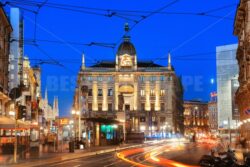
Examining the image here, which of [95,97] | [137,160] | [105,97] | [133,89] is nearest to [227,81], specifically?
[133,89]

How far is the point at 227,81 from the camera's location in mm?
99812

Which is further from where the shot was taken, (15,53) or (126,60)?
(126,60)

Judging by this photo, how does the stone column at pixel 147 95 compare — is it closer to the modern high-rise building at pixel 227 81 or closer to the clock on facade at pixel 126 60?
the clock on facade at pixel 126 60

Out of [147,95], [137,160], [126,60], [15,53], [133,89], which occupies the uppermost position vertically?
[126,60]

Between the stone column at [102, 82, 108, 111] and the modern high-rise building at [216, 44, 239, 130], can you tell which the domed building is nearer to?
the stone column at [102, 82, 108, 111]

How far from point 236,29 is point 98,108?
92581 mm

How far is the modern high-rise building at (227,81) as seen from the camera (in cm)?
9438

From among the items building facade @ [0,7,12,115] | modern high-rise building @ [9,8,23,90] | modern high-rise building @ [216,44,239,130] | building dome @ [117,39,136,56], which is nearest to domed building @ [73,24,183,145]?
building dome @ [117,39,136,56]

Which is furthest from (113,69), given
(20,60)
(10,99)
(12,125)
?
(12,125)

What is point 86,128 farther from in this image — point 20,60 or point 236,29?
point 236,29

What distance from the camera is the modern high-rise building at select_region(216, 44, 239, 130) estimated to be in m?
94.4

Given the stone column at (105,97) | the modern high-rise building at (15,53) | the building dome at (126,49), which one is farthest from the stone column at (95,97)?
the modern high-rise building at (15,53)

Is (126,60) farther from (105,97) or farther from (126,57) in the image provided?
(105,97)

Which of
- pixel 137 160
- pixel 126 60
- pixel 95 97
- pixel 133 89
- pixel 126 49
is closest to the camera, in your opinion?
pixel 137 160
